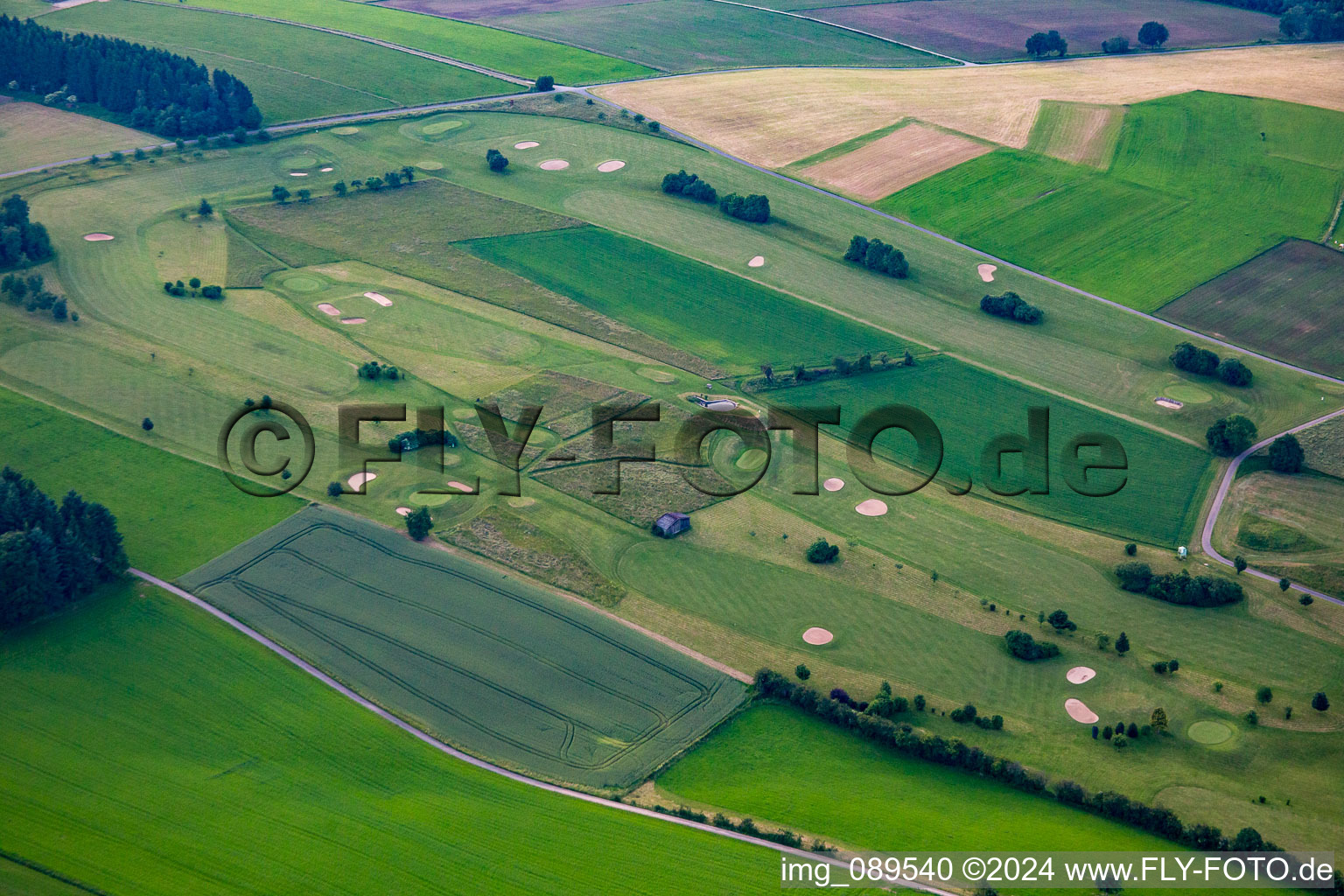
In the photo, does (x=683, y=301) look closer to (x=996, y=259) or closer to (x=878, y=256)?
(x=878, y=256)

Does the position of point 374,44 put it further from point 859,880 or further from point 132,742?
point 859,880

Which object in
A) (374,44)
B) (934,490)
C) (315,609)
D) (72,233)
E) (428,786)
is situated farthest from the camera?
(374,44)

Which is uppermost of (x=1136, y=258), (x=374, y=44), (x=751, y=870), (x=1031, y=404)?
(x=374, y=44)

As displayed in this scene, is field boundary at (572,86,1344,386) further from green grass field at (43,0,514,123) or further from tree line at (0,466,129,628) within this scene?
tree line at (0,466,129,628)

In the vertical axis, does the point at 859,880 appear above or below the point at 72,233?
below

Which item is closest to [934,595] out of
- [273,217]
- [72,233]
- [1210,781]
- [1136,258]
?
[1210,781]

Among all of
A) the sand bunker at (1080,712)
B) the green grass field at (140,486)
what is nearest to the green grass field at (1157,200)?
the sand bunker at (1080,712)

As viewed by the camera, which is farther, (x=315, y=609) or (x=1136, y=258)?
(x=1136, y=258)

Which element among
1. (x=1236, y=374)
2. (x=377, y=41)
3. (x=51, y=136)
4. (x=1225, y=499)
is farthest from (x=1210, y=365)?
(x=51, y=136)
